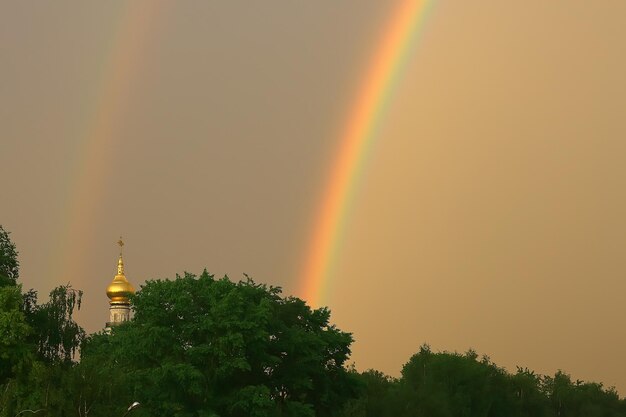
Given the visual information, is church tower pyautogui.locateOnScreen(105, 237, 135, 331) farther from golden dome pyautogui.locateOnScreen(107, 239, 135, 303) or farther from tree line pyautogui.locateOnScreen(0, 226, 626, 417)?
tree line pyautogui.locateOnScreen(0, 226, 626, 417)

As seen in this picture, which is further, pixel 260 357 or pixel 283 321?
pixel 283 321

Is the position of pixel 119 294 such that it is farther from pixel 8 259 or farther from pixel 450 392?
pixel 8 259

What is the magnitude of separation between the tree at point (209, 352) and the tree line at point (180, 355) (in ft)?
0.28

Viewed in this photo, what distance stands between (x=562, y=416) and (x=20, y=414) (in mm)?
115797

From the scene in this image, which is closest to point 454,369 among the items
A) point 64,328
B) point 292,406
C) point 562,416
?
point 562,416

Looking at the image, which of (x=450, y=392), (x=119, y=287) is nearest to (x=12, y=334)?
(x=450, y=392)

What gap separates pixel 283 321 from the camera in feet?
300

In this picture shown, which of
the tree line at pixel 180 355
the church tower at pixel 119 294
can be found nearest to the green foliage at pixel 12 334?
the tree line at pixel 180 355

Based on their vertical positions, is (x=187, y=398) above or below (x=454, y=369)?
below

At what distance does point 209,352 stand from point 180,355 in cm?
248

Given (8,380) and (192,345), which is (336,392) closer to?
(192,345)

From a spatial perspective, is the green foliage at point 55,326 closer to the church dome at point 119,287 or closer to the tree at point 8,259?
the tree at point 8,259

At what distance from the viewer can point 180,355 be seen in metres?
77.6

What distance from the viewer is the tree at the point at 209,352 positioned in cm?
7512
